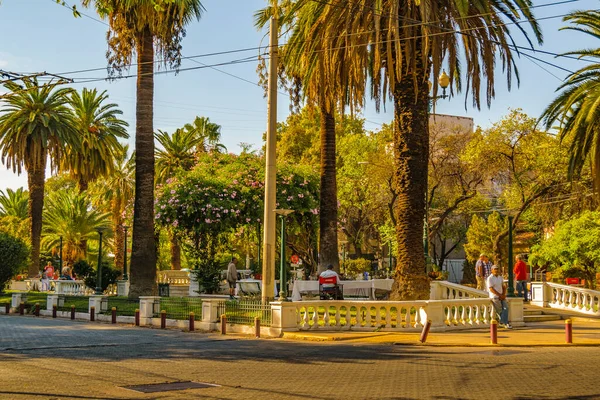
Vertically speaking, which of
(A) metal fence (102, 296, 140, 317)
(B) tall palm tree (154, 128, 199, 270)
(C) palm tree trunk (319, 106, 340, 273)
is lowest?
(A) metal fence (102, 296, 140, 317)

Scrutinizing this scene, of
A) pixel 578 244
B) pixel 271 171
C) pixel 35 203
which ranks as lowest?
pixel 578 244

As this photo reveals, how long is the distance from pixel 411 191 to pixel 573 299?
35.2 ft

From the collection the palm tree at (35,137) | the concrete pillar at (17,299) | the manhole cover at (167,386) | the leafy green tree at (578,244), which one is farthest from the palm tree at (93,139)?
the manhole cover at (167,386)

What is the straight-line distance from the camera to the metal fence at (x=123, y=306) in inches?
1116

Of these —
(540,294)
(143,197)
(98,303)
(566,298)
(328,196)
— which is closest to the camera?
(328,196)

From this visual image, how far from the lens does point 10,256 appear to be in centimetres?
4238

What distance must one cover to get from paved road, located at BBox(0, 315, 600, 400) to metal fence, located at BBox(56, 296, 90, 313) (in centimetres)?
1185

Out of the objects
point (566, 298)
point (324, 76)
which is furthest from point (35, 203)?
point (566, 298)

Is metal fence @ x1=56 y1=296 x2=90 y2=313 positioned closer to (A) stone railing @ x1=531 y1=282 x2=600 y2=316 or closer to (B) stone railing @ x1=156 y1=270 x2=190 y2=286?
(B) stone railing @ x1=156 y1=270 x2=190 y2=286

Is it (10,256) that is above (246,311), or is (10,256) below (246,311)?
above

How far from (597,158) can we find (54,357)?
19515 mm

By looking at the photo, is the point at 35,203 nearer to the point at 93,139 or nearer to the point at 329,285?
the point at 93,139

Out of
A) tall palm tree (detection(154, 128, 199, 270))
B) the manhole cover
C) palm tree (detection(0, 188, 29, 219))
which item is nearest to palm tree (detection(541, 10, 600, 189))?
the manhole cover

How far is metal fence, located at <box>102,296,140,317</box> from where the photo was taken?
1116 inches
